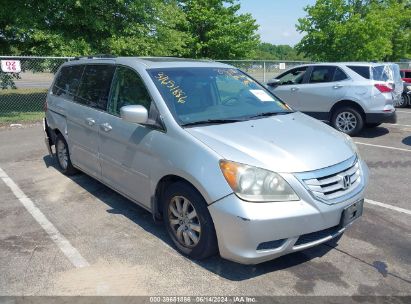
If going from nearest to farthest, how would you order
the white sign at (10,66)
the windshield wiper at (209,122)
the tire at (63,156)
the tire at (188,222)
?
1. the tire at (188,222)
2. the windshield wiper at (209,122)
3. the tire at (63,156)
4. the white sign at (10,66)

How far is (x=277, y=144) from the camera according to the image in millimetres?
3385

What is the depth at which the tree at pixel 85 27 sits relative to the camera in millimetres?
12133

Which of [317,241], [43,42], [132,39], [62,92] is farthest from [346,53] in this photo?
[317,241]

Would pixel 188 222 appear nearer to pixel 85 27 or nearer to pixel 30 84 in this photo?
pixel 85 27

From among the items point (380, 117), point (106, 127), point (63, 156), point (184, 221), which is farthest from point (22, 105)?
point (184, 221)

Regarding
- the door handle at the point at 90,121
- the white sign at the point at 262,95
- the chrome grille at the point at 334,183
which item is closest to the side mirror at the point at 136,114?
the door handle at the point at 90,121

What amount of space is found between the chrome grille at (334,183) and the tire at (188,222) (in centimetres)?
86

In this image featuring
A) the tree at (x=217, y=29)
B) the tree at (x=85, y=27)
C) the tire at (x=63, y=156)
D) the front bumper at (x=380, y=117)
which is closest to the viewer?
the tire at (x=63, y=156)

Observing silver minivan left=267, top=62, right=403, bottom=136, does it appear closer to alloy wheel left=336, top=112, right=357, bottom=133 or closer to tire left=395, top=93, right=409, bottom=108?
alloy wheel left=336, top=112, right=357, bottom=133

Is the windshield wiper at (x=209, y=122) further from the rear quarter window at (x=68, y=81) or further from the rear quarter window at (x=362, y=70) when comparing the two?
the rear quarter window at (x=362, y=70)

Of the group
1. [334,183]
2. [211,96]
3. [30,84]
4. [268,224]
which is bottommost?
[268,224]

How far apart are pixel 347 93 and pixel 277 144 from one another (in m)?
6.48

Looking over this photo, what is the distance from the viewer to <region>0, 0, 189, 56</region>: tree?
12133mm

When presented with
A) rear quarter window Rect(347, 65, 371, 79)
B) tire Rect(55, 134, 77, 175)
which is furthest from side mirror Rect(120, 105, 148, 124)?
rear quarter window Rect(347, 65, 371, 79)
